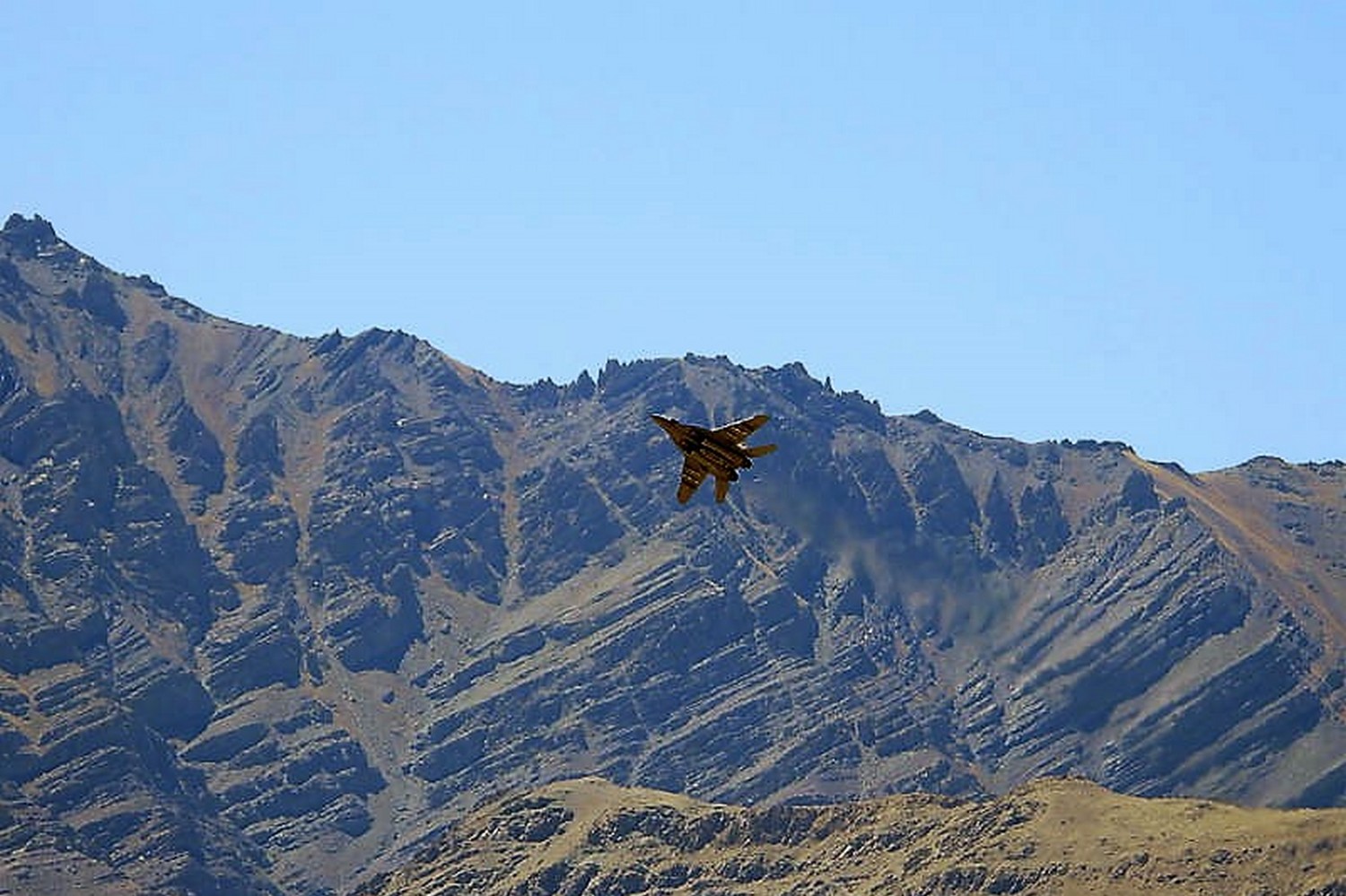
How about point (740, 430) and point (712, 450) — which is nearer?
point (712, 450)

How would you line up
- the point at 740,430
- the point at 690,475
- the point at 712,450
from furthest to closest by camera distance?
the point at 690,475 < the point at 740,430 < the point at 712,450

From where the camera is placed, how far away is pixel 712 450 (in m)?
172

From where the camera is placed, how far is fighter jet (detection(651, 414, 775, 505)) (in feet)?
561

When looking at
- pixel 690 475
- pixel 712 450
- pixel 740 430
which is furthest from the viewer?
pixel 690 475

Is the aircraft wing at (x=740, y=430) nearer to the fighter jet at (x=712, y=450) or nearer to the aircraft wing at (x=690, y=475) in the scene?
the fighter jet at (x=712, y=450)

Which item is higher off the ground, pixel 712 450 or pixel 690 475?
pixel 712 450

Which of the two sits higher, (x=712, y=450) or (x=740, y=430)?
(x=740, y=430)

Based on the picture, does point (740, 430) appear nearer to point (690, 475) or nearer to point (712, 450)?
point (712, 450)

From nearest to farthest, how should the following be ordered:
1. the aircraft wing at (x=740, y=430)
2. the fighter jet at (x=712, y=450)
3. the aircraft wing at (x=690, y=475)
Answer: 1. the aircraft wing at (x=740, y=430)
2. the fighter jet at (x=712, y=450)
3. the aircraft wing at (x=690, y=475)

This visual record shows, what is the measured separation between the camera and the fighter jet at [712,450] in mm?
171000

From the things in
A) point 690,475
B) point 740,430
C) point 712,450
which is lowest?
point 690,475

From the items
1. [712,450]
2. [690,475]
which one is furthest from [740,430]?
[690,475]

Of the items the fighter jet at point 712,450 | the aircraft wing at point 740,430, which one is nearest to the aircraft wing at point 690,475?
the fighter jet at point 712,450

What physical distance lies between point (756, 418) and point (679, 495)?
7.66 metres
